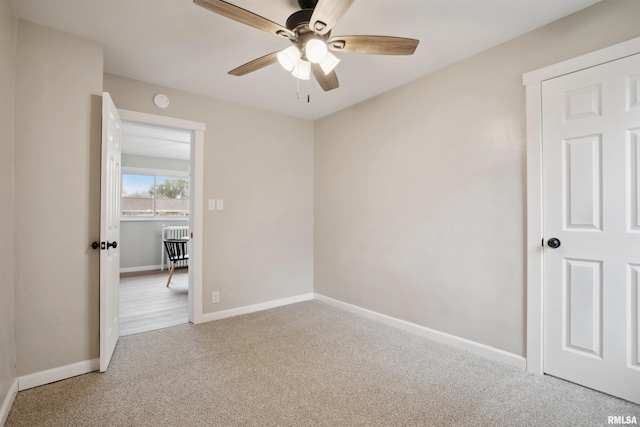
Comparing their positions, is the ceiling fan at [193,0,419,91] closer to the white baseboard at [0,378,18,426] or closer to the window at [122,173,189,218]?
the white baseboard at [0,378,18,426]

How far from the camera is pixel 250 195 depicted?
370cm

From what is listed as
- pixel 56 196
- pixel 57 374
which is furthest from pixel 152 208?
pixel 57 374

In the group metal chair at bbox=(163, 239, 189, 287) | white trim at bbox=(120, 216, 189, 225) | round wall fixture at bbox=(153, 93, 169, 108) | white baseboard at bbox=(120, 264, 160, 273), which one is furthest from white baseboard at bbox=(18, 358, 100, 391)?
white trim at bbox=(120, 216, 189, 225)

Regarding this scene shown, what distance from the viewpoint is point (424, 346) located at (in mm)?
2689

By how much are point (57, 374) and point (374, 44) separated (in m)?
2.87

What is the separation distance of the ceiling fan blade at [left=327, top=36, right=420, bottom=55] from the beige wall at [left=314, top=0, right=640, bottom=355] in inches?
40.6

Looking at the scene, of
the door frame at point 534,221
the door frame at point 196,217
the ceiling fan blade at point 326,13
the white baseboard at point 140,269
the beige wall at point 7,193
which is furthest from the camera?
the white baseboard at point 140,269

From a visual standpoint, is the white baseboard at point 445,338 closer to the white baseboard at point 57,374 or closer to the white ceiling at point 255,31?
the white ceiling at point 255,31

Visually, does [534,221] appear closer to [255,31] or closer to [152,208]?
[255,31]

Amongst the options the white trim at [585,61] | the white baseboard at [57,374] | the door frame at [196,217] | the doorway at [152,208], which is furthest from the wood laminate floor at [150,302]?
the white trim at [585,61]

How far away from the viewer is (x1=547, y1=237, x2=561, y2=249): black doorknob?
2111 millimetres

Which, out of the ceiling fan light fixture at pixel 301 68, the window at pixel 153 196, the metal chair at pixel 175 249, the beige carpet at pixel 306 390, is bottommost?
the beige carpet at pixel 306 390

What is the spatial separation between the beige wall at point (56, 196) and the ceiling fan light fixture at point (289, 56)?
1446 mm

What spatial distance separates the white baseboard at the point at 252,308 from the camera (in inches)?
132
